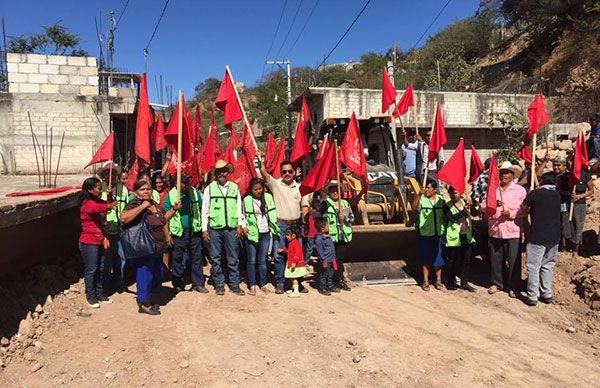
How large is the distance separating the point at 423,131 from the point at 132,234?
15419 mm

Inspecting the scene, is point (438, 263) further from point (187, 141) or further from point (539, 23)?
point (539, 23)

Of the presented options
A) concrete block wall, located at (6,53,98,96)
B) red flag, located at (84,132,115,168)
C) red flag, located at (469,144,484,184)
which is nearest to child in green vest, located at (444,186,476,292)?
red flag, located at (469,144,484,184)

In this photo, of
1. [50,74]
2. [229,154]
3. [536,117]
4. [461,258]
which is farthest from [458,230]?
[50,74]

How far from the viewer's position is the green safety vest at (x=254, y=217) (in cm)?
596

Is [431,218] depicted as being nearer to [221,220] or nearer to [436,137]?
[436,137]

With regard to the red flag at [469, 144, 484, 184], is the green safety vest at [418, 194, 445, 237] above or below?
below

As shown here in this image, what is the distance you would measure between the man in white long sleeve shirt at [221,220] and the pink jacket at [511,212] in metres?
3.50

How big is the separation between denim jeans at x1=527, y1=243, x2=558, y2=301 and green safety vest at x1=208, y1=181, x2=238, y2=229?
392 cm

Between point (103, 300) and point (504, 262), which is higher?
point (504, 262)

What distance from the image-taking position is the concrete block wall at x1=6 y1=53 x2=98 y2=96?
11352 millimetres

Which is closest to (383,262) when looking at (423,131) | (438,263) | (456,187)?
(438,263)

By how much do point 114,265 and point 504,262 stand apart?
5433 millimetres

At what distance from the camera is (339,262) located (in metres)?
6.32

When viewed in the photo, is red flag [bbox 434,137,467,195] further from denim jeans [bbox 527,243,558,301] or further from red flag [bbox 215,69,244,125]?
red flag [bbox 215,69,244,125]
